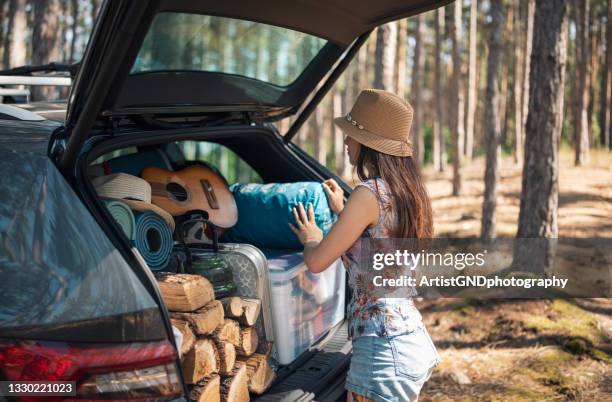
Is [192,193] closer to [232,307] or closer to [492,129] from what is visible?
[232,307]

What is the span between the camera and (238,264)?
9.25ft

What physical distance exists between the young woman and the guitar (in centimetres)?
94

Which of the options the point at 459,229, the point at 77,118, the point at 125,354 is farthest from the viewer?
the point at 459,229

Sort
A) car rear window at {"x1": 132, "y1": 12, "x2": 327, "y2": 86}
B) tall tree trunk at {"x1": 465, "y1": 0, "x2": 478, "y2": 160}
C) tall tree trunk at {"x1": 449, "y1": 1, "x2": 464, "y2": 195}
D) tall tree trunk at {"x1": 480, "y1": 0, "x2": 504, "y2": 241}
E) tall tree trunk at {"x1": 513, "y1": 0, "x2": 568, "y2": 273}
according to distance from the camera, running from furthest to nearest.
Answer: tall tree trunk at {"x1": 465, "y1": 0, "x2": 478, "y2": 160}, tall tree trunk at {"x1": 449, "y1": 1, "x2": 464, "y2": 195}, tall tree trunk at {"x1": 480, "y1": 0, "x2": 504, "y2": 241}, tall tree trunk at {"x1": 513, "y1": 0, "x2": 568, "y2": 273}, car rear window at {"x1": 132, "y1": 12, "x2": 327, "y2": 86}

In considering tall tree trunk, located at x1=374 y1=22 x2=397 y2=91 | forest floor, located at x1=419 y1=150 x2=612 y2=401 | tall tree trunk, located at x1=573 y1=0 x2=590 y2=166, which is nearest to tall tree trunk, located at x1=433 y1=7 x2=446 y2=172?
tall tree trunk, located at x1=573 y1=0 x2=590 y2=166

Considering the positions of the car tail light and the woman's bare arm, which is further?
the woman's bare arm

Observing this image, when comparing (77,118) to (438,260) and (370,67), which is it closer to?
(438,260)

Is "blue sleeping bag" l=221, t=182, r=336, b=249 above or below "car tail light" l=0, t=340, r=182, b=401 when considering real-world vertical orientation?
above

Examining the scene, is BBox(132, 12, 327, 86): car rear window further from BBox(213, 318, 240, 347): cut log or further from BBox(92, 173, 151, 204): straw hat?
BBox(213, 318, 240, 347): cut log

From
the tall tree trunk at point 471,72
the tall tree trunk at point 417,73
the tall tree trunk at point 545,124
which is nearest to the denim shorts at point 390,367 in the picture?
the tall tree trunk at point 545,124

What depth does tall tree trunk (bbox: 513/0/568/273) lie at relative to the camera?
20.6 ft

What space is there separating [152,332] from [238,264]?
2.94 ft

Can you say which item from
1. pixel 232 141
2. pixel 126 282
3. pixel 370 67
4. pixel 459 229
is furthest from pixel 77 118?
pixel 370 67

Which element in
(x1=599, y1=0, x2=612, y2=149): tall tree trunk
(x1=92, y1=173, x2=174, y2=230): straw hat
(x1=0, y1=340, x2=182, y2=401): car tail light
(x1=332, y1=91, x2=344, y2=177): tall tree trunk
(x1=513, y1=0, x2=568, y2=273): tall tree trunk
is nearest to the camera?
(x1=0, y1=340, x2=182, y2=401): car tail light
